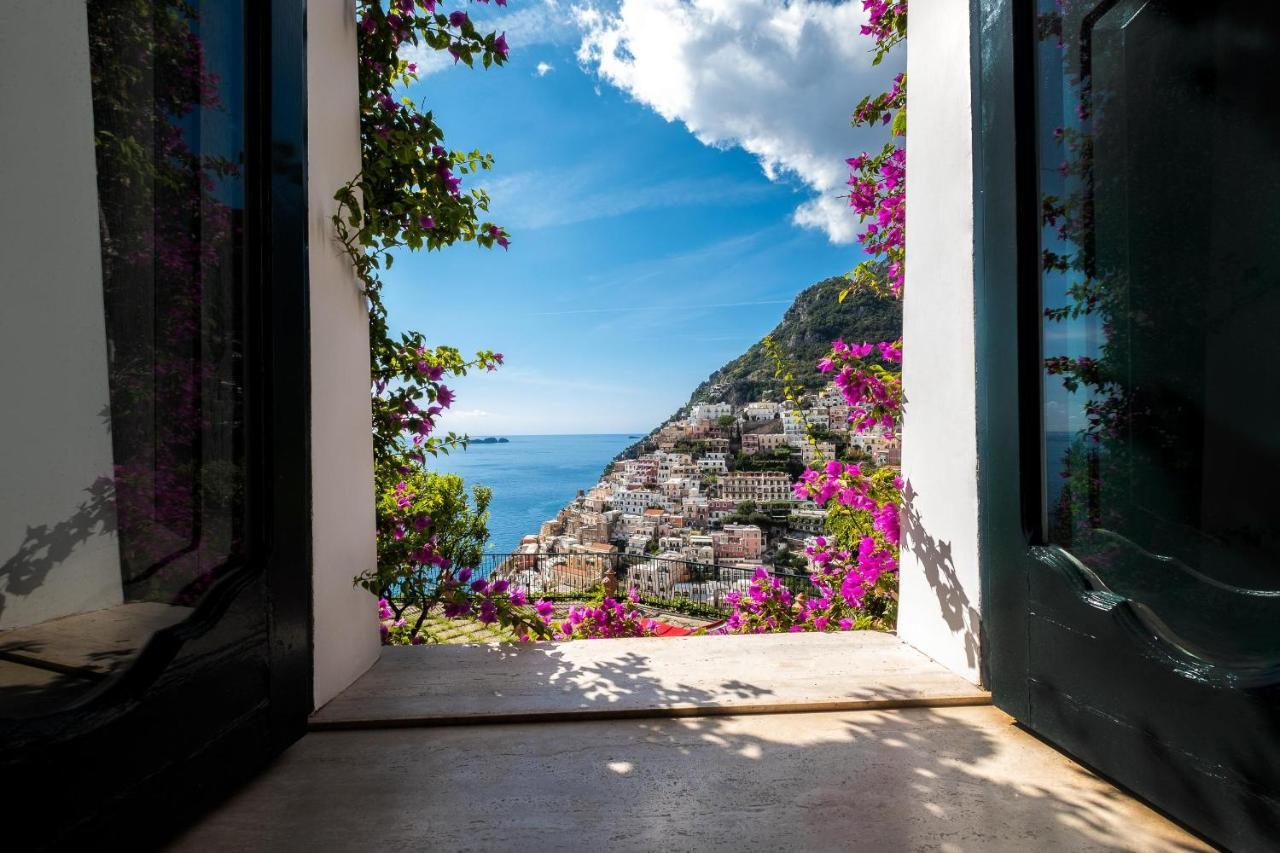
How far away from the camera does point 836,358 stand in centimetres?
216

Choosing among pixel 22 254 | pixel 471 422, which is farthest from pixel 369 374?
pixel 22 254

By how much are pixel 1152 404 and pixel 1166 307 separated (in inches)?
8.4

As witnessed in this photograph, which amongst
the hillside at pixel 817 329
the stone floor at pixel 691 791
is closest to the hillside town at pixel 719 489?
the hillside at pixel 817 329

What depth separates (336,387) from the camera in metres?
1.68

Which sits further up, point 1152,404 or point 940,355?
point 940,355

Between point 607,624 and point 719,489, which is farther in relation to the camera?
point 719,489

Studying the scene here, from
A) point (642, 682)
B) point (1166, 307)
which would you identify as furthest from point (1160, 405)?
point (642, 682)

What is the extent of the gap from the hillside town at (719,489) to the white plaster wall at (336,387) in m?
1.81

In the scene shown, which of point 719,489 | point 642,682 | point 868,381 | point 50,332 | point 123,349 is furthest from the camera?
point 719,489

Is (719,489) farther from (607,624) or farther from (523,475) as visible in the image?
(523,475)

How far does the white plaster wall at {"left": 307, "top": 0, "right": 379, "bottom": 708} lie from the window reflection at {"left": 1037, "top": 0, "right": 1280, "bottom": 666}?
6.77ft

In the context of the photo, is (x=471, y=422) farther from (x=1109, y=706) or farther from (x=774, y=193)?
(x=774, y=193)

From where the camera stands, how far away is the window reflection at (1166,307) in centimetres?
97

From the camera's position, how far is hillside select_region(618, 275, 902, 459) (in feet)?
8.03
